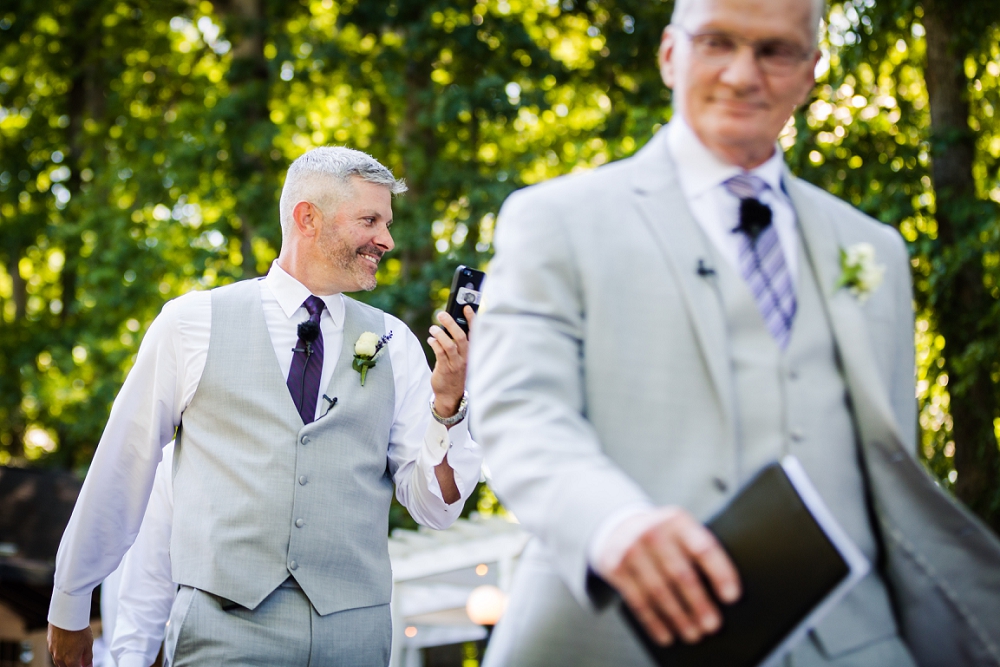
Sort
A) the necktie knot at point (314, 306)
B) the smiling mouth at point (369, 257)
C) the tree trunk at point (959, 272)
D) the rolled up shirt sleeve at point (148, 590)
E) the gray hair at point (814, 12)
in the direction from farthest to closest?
the tree trunk at point (959, 272) < the rolled up shirt sleeve at point (148, 590) < the smiling mouth at point (369, 257) < the necktie knot at point (314, 306) < the gray hair at point (814, 12)

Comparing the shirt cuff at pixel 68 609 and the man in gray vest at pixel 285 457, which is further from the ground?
the man in gray vest at pixel 285 457

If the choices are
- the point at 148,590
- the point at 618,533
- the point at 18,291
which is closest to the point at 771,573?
the point at 618,533

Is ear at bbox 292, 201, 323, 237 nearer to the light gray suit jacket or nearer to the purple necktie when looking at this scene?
the purple necktie

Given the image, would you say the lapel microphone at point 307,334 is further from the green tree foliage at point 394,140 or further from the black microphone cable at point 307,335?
the green tree foliage at point 394,140

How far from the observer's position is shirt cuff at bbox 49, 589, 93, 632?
306 centimetres

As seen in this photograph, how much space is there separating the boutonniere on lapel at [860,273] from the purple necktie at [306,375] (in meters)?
1.73

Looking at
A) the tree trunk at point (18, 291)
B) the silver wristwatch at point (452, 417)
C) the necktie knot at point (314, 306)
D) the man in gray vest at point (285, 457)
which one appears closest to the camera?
the man in gray vest at point (285, 457)

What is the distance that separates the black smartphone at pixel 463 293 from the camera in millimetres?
3098

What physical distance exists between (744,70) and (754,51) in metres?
0.03

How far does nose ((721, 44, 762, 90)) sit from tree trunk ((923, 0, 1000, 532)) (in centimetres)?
630

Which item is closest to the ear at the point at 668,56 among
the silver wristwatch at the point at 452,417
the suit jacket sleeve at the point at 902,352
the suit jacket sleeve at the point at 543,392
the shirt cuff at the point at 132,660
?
the suit jacket sleeve at the point at 543,392

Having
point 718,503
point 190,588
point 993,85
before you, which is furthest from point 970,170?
point 718,503

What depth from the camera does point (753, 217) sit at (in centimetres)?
157

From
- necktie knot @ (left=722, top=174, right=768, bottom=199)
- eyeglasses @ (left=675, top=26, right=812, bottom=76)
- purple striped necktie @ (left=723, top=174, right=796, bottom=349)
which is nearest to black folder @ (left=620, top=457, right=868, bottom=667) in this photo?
purple striped necktie @ (left=723, top=174, right=796, bottom=349)
